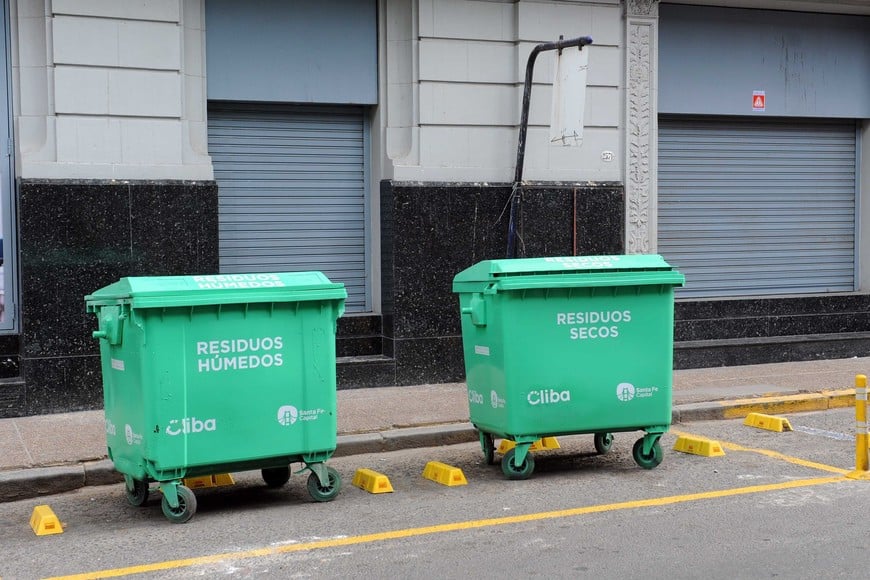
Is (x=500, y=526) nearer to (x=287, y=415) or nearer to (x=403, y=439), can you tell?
(x=287, y=415)

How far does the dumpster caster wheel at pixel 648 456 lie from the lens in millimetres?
7844

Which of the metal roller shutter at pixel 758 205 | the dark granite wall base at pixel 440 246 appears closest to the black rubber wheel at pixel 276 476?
the dark granite wall base at pixel 440 246

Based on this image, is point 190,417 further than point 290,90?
No

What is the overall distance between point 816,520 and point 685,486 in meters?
1.12

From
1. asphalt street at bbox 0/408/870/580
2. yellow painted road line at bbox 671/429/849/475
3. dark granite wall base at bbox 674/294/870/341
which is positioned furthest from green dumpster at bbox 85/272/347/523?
dark granite wall base at bbox 674/294/870/341

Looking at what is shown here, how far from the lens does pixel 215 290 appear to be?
6.59 metres

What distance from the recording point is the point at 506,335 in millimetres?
7473

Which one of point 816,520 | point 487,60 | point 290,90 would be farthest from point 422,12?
point 816,520

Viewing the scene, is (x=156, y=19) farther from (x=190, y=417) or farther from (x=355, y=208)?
(x=190, y=417)

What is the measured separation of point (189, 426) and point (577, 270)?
2.86 m

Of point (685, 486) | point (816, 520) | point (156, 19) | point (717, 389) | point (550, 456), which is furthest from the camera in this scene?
point (717, 389)

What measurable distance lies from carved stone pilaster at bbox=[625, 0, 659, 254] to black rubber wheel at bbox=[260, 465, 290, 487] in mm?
6026

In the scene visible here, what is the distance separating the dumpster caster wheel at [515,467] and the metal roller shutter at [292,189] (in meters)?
4.45

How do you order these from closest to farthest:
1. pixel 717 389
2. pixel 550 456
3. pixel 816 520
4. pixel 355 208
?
1. pixel 816 520
2. pixel 550 456
3. pixel 717 389
4. pixel 355 208
